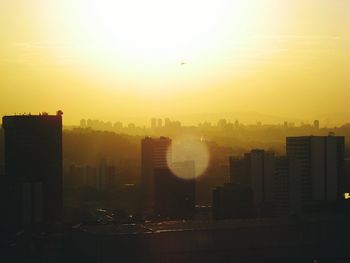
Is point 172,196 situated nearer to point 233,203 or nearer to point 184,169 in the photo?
point 233,203

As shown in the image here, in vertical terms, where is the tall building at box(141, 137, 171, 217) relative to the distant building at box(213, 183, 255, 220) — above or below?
above

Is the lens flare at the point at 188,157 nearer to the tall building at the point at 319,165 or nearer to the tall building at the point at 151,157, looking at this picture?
the tall building at the point at 151,157

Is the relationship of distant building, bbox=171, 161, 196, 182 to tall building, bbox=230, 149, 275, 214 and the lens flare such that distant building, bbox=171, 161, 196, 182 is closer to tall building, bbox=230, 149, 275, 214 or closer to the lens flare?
Answer: the lens flare

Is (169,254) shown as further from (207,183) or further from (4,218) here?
(207,183)

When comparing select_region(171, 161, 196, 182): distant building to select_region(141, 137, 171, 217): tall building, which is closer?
select_region(171, 161, 196, 182): distant building

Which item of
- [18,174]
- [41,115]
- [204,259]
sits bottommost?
[204,259]

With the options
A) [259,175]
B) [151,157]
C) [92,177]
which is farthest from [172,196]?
[92,177]

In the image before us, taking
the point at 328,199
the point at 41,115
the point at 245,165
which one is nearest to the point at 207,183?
the point at 245,165

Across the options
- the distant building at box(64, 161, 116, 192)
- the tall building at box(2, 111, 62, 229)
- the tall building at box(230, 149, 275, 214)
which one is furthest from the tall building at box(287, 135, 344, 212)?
the distant building at box(64, 161, 116, 192)
